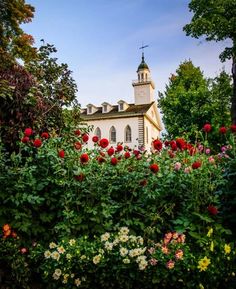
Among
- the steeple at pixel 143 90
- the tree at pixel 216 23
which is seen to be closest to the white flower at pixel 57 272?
the tree at pixel 216 23

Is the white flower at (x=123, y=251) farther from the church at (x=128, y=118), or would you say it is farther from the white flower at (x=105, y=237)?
the church at (x=128, y=118)

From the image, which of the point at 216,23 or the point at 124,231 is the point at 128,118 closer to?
the point at 216,23

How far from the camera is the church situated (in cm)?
3198

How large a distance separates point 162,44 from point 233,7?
8.09 m

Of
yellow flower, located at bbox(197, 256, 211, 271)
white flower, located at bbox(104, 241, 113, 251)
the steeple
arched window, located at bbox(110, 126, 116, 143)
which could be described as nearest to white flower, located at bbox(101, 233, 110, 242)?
white flower, located at bbox(104, 241, 113, 251)

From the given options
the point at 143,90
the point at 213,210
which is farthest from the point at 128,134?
the point at 213,210

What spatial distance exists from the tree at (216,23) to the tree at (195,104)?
17.6 ft

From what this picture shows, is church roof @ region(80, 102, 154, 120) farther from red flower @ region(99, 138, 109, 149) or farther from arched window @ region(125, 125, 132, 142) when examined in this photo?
red flower @ region(99, 138, 109, 149)

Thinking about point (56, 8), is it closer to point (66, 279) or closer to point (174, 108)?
point (66, 279)

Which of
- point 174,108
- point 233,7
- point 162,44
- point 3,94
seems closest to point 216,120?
point 174,108

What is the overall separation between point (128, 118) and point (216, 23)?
62.7 ft

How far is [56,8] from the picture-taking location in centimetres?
525

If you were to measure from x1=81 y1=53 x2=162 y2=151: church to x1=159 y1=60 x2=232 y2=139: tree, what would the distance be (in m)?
8.41

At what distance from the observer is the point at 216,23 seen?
13789 millimetres
